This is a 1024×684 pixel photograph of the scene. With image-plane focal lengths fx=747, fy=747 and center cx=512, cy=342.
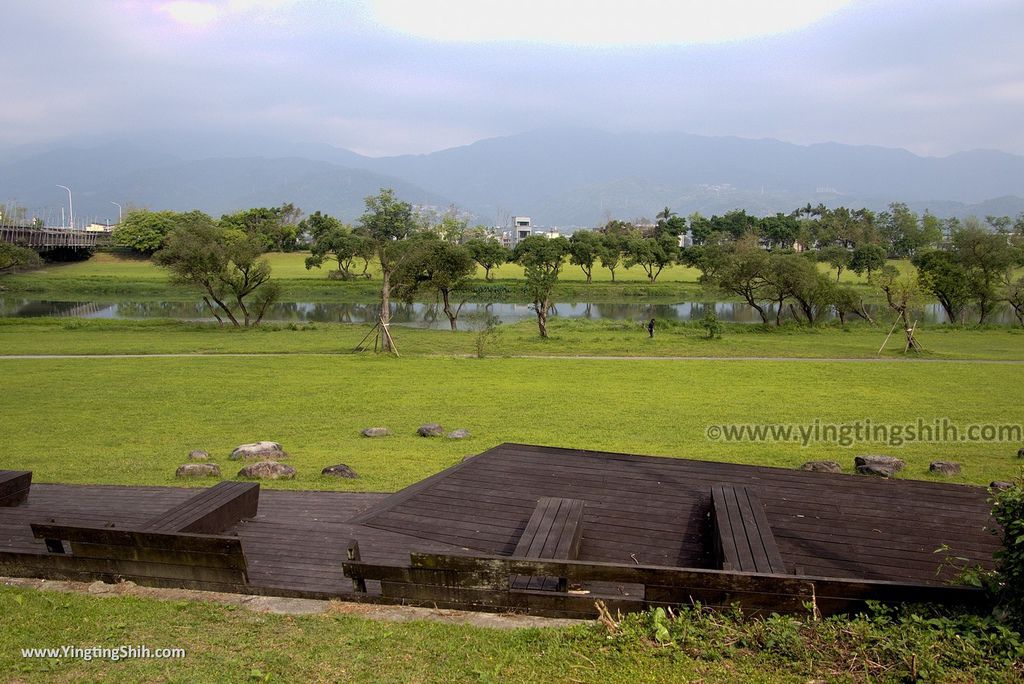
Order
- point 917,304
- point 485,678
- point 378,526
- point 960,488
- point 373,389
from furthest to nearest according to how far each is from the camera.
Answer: point 917,304 < point 373,389 < point 960,488 < point 378,526 < point 485,678

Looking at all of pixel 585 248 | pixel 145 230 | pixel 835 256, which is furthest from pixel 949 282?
pixel 145 230

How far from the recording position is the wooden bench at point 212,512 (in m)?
8.04

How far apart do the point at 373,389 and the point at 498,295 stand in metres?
57.5

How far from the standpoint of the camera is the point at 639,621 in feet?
18.9

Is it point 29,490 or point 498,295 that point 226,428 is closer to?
point 29,490

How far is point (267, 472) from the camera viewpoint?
1234 cm

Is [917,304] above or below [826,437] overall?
above

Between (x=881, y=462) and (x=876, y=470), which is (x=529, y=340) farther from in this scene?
(x=876, y=470)

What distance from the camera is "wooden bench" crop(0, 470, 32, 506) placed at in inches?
389

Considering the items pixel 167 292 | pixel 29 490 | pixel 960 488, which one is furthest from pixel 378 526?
pixel 167 292

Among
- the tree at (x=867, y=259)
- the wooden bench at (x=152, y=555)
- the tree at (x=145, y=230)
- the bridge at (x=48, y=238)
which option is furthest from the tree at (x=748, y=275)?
the tree at (x=145, y=230)

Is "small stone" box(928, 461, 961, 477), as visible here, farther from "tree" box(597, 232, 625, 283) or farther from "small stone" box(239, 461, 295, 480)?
"tree" box(597, 232, 625, 283)

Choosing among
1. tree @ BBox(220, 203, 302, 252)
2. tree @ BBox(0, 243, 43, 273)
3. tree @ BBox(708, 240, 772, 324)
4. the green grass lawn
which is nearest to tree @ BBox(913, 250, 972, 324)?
tree @ BBox(708, 240, 772, 324)

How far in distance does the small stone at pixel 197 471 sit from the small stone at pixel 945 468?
1268cm
